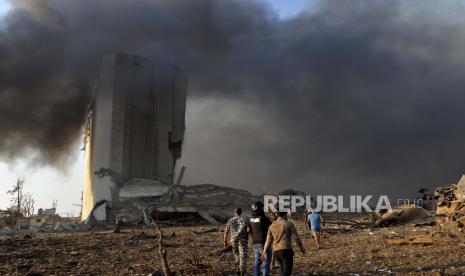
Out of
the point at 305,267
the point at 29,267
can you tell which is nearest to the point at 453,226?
the point at 305,267

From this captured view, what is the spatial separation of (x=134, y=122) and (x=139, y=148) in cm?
171

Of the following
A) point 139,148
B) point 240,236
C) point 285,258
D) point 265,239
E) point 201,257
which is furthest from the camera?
point 139,148

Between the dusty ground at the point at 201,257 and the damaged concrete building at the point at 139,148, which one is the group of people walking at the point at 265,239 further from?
the damaged concrete building at the point at 139,148

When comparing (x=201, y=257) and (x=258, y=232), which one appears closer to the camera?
(x=258, y=232)

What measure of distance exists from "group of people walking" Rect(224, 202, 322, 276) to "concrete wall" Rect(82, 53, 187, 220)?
21882 millimetres

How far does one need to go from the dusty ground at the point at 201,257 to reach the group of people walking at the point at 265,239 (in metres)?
0.81

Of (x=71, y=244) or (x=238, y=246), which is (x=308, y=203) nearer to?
(x=71, y=244)

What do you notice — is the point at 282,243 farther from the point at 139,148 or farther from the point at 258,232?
the point at 139,148

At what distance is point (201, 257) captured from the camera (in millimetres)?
11406

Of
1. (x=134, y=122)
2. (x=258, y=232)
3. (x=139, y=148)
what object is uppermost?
(x=134, y=122)

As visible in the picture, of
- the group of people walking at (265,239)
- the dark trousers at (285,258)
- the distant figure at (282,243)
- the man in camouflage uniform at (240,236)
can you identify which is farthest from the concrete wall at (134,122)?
the dark trousers at (285,258)

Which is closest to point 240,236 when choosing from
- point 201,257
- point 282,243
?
point 282,243

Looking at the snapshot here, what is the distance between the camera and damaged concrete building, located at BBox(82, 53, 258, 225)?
91.2 feet

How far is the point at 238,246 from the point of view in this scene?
28.9ft
